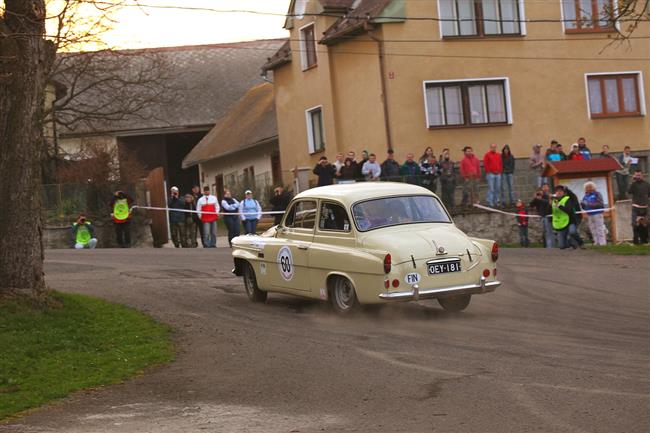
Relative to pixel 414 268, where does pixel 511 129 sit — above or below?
above

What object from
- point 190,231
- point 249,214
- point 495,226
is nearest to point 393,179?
point 495,226

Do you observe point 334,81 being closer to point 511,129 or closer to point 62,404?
point 511,129

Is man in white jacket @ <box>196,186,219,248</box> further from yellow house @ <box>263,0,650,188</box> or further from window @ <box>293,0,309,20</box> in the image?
window @ <box>293,0,309,20</box>

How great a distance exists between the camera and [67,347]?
13609 mm

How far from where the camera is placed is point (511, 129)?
37719 mm

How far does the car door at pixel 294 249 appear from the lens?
16.2 m

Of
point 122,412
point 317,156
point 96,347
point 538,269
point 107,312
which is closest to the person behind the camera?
point 122,412

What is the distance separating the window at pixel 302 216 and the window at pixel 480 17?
70.4 feet

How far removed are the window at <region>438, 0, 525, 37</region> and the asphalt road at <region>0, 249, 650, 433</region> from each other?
1931 cm

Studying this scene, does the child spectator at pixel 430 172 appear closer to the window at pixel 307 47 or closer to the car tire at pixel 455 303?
the window at pixel 307 47

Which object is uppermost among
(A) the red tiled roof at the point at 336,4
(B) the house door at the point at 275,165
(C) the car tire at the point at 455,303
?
(A) the red tiled roof at the point at 336,4

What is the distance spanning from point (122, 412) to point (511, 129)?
29.2 m

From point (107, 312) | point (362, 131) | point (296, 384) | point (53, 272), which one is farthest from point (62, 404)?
point (362, 131)

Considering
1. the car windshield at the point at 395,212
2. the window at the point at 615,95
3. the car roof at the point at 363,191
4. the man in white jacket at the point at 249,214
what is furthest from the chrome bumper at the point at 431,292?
the window at the point at 615,95
